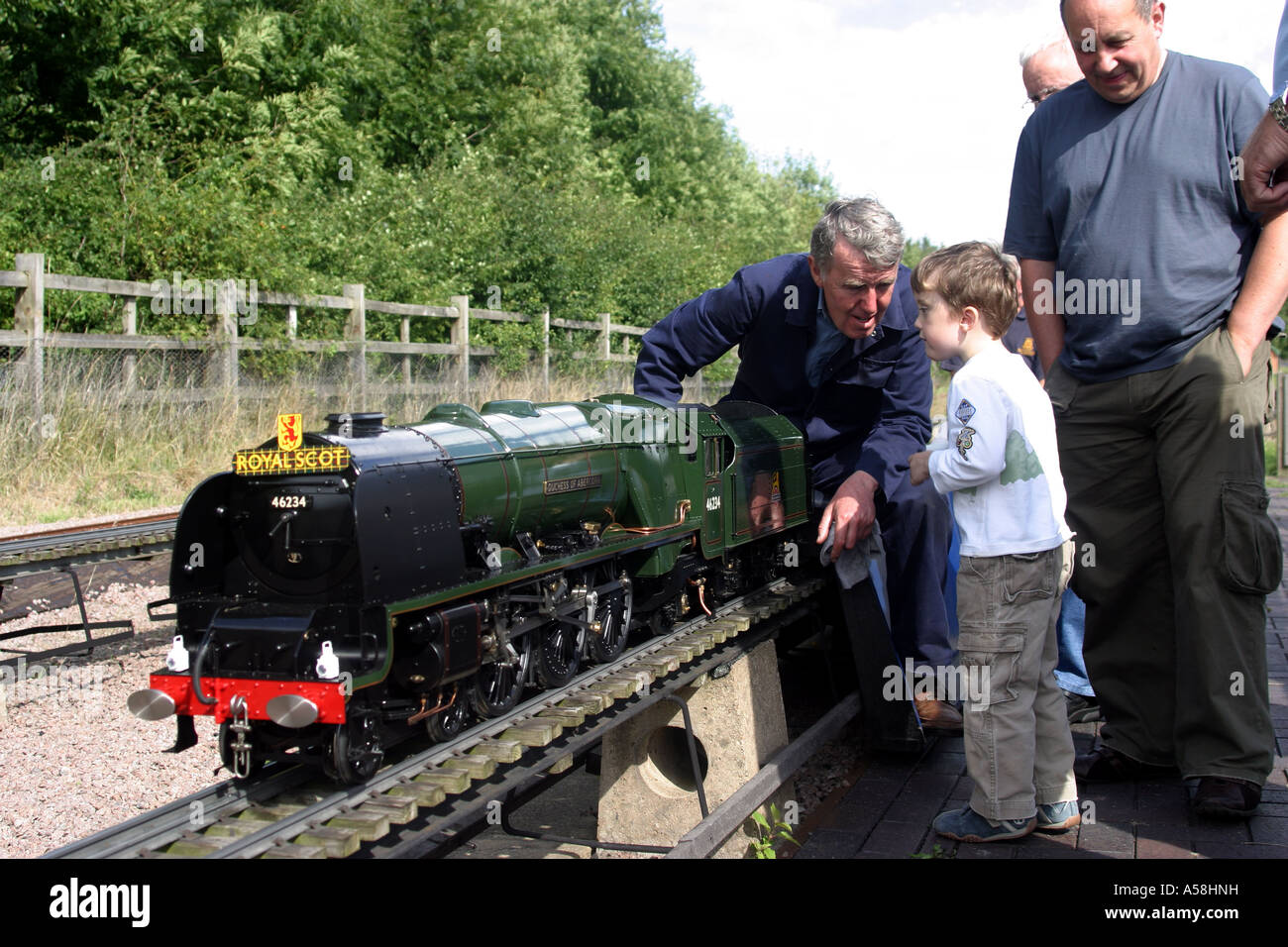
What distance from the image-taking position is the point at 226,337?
43.6 feet

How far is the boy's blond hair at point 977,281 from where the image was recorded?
4.15 meters

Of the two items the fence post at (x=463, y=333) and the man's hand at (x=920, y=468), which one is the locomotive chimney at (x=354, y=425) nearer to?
the man's hand at (x=920, y=468)

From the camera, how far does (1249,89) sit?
14.1 ft

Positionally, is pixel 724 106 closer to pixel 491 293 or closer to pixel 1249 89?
pixel 491 293

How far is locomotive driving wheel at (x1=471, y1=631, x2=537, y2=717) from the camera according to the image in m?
4.58

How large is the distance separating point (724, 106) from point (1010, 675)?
46443 millimetres

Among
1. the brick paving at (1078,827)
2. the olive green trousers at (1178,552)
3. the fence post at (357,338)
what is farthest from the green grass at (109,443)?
the olive green trousers at (1178,552)

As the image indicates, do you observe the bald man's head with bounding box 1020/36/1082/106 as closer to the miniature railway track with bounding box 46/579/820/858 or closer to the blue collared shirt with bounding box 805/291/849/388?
the blue collared shirt with bounding box 805/291/849/388

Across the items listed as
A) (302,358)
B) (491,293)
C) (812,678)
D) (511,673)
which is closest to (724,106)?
(491,293)

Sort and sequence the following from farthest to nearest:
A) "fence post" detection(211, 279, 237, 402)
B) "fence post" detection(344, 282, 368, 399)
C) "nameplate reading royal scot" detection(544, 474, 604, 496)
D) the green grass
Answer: "fence post" detection(344, 282, 368, 399) → "fence post" detection(211, 279, 237, 402) → the green grass → "nameplate reading royal scot" detection(544, 474, 604, 496)

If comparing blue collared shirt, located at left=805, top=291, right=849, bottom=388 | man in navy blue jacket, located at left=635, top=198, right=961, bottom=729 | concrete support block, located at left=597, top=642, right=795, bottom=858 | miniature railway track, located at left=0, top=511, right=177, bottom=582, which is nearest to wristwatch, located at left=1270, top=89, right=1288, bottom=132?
man in navy blue jacket, located at left=635, top=198, right=961, bottom=729

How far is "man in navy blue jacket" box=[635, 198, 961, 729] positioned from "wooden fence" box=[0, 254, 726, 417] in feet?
25.3

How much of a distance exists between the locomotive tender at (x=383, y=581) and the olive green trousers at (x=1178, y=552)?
2115 millimetres

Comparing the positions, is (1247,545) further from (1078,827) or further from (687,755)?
(687,755)
